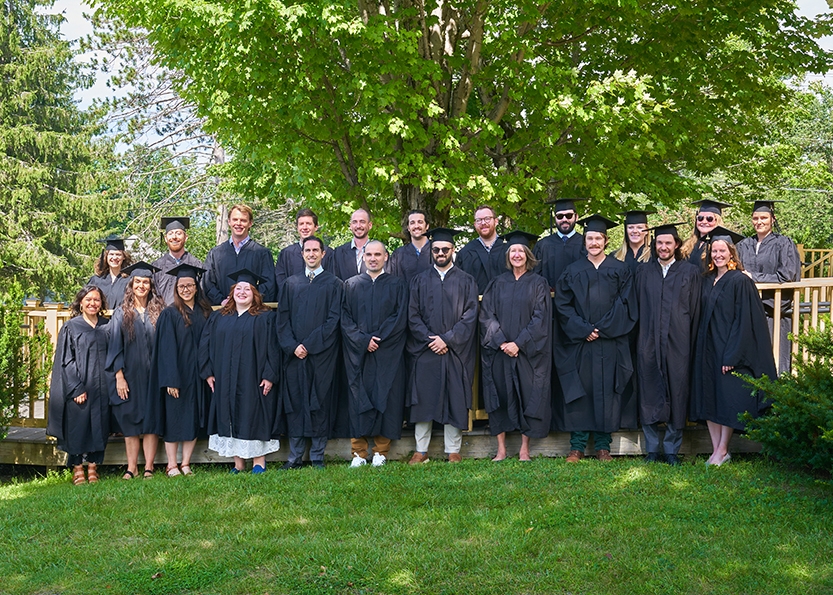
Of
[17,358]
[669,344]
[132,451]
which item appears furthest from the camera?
[17,358]

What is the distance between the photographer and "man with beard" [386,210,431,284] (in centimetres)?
871

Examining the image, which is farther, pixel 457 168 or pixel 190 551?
pixel 457 168

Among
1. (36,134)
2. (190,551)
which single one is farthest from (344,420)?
(36,134)

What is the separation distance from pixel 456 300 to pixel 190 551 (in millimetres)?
3409

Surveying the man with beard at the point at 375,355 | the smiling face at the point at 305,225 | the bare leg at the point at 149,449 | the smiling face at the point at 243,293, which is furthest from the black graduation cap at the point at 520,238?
the bare leg at the point at 149,449

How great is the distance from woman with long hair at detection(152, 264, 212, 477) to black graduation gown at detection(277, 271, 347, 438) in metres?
0.83

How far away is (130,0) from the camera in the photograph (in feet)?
36.1

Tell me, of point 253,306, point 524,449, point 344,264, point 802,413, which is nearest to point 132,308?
point 253,306

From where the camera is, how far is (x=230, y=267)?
8.98 metres

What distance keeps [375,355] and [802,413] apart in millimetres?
3637

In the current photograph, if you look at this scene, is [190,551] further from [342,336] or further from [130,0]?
[130,0]

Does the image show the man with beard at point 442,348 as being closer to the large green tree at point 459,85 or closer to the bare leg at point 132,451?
the bare leg at point 132,451

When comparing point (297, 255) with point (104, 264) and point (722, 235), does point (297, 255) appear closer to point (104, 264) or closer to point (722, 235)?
point (104, 264)

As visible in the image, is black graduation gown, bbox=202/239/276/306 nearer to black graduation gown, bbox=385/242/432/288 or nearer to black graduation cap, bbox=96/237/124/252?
black graduation cap, bbox=96/237/124/252
